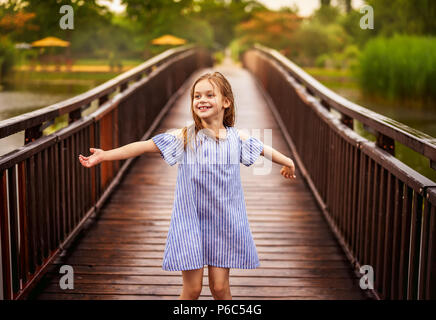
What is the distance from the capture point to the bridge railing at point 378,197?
2.74m

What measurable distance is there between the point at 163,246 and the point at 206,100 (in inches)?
74.5

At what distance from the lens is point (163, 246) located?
14.7ft

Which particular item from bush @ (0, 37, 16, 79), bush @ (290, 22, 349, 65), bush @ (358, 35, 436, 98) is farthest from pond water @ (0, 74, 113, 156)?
bush @ (290, 22, 349, 65)

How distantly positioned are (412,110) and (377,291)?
1446cm

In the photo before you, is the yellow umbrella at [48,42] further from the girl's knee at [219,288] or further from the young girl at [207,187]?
the girl's knee at [219,288]

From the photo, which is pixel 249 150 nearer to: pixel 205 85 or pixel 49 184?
pixel 205 85

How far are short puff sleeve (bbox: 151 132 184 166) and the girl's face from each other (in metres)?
0.16

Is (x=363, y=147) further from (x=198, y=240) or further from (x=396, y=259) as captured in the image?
(x=198, y=240)

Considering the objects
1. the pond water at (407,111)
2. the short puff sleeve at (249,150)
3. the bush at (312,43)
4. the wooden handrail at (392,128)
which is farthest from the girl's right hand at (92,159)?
the bush at (312,43)

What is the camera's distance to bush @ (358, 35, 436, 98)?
16.7m

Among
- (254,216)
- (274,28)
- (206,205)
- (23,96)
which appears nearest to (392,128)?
(206,205)

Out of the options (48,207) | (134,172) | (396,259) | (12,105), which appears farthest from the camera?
(134,172)

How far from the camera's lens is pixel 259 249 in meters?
4.43

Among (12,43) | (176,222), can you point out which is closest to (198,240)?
(176,222)
